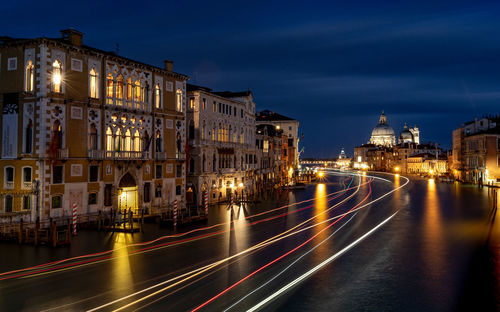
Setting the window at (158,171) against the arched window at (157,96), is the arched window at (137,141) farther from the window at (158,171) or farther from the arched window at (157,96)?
the arched window at (157,96)

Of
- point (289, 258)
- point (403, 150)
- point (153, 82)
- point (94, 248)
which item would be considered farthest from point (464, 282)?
point (403, 150)

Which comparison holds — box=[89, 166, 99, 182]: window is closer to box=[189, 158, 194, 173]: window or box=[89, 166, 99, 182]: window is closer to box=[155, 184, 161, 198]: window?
box=[155, 184, 161, 198]: window

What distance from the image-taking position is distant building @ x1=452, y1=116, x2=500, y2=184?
88938 mm

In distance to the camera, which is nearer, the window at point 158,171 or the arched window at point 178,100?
the window at point 158,171

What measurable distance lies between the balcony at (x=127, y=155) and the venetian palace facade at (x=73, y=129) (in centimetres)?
8

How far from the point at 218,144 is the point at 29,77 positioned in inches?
977

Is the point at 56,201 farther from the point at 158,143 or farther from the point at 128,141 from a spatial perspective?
the point at 158,143

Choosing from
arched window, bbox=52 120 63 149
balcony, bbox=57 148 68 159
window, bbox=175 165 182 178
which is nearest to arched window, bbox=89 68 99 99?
arched window, bbox=52 120 63 149

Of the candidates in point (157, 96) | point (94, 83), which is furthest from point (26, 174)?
point (157, 96)

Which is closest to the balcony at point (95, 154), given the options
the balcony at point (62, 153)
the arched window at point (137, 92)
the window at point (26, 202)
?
the balcony at point (62, 153)

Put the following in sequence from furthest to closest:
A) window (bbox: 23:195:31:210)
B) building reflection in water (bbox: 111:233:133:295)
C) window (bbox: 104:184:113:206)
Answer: window (bbox: 104:184:113:206)
window (bbox: 23:195:31:210)
building reflection in water (bbox: 111:233:133:295)

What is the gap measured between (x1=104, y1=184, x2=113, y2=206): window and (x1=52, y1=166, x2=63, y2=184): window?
4220 millimetres

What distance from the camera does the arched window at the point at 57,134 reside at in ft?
103

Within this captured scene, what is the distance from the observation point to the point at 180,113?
44656 millimetres
